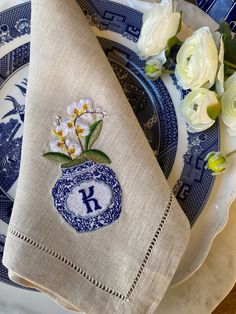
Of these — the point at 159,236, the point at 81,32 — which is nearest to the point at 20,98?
the point at 81,32

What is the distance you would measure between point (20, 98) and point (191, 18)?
24 cm

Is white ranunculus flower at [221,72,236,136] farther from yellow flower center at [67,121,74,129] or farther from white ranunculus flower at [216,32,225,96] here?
yellow flower center at [67,121,74,129]

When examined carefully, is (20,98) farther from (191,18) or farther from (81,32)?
(191,18)

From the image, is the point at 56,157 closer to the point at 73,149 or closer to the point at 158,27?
the point at 73,149

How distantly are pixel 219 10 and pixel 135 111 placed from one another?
0.65 ft

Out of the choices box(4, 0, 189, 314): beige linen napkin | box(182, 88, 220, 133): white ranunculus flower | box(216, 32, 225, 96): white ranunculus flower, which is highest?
box(216, 32, 225, 96): white ranunculus flower

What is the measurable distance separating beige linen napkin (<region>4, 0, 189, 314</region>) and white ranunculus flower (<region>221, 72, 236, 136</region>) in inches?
4.0

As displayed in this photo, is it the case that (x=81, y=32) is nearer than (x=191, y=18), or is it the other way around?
(x=81, y=32)

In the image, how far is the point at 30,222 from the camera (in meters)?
0.62

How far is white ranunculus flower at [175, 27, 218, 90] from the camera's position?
65cm

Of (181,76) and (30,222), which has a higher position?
(181,76)

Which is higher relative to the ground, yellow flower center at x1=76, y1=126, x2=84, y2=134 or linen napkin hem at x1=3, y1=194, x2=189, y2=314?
yellow flower center at x1=76, y1=126, x2=84, y2=134

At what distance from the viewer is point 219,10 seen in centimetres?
79

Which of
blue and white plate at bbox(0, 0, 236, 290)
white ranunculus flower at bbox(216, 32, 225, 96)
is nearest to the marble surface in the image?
blue and white plate at bbox(0, 0, 236, 290)
